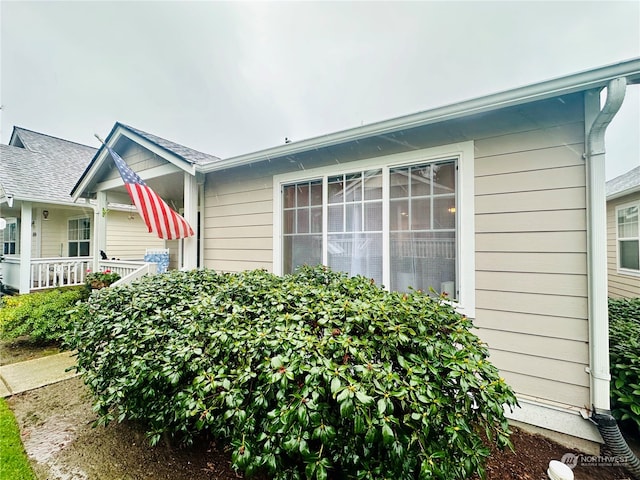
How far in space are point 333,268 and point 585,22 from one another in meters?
7.79

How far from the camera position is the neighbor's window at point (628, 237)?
624 cm

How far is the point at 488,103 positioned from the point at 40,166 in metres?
13.3

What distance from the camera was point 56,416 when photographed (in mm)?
2691

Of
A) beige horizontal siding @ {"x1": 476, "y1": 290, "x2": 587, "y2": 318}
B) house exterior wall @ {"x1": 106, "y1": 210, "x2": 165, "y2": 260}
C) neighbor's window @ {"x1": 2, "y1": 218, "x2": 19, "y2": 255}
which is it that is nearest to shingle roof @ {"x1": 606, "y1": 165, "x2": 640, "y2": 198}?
beige horizontal siding @ {"x1": 476, "y1": 290, "x2": 587, "y2": 318}

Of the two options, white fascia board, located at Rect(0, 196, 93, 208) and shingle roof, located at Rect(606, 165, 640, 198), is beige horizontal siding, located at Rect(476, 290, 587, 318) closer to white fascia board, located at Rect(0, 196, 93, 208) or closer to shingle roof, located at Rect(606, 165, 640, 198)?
shingle roof, located at Rect(606, 165, 640, 198)

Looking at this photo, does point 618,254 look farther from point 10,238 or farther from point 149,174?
point 10,238

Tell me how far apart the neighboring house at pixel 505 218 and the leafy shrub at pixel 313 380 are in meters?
1.24

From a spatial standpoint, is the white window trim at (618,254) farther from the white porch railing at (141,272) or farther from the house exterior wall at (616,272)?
the white porch railing at (141,272)

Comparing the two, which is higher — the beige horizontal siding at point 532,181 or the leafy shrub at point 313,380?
the beige horizontal siding at point 532,181

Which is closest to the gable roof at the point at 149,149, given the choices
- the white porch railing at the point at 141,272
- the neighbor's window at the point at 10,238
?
the white porch railing at the point at 141,272

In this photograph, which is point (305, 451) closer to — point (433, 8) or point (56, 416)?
point (56, 416)

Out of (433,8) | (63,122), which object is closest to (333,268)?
(433,8)

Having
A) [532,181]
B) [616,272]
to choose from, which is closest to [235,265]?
[532,181]

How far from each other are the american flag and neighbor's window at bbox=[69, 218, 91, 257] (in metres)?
7.31
